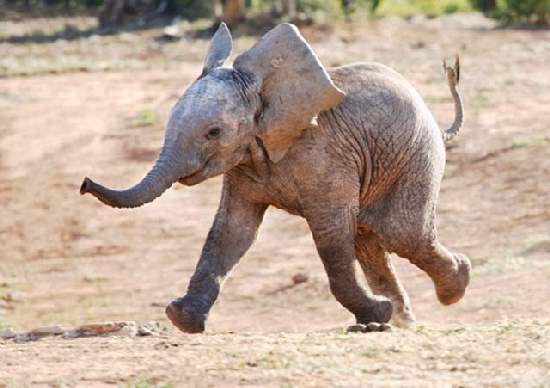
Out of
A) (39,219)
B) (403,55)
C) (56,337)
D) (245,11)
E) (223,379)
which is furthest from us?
(245,11)

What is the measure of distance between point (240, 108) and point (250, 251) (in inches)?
249

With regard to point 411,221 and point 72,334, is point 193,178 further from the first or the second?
point 411,221

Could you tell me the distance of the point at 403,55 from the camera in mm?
25172

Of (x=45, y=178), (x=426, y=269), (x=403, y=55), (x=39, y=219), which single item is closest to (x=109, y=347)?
(x=426, y=269)

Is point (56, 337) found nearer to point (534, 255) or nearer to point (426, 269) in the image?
point (426, 269)

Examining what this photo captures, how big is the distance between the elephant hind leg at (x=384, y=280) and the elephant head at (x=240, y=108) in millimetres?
1498

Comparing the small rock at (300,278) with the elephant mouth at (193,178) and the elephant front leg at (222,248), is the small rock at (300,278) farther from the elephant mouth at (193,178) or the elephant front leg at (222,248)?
the elephant mouth at (193,178)

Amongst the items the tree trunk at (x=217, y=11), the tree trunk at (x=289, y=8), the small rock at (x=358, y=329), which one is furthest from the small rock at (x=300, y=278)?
Result: the tree trunk at (x=289, y=8)

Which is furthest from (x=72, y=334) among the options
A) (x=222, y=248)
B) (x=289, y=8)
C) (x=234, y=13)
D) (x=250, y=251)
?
(x=289, y=8)

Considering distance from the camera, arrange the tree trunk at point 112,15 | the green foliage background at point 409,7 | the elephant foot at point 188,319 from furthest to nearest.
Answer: the tree trunk at point 112,15 < the green foliage background at point 409,7 < the elephant foot at point 188,319

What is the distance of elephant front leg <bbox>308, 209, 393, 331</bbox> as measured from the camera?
9.29 meters

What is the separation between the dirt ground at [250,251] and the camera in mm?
7668

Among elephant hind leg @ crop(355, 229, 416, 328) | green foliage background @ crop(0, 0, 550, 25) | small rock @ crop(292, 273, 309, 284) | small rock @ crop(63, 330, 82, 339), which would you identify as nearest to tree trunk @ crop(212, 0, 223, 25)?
green foliage background @ crop(0, 0, 550, 25)

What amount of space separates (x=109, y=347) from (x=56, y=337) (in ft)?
4.74
